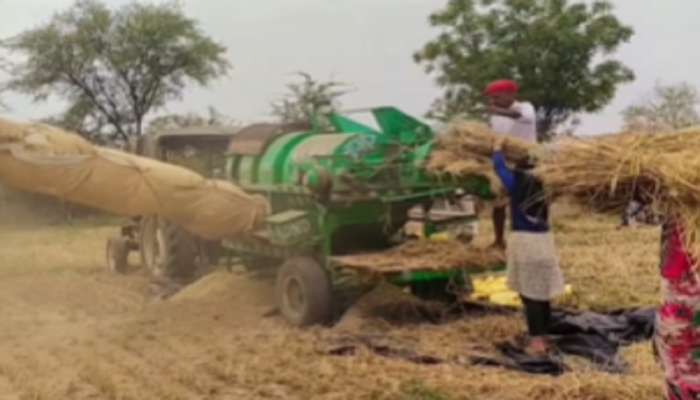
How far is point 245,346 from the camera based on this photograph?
8359mm

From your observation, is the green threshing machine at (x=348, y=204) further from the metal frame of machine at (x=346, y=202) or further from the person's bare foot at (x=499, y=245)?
the person's bare foot at (x=499, y=245)

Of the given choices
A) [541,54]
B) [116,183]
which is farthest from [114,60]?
[116,183]

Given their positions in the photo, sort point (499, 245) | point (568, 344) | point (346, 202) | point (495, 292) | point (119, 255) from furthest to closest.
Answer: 1. point (119, 255)
2. point (495, 292)
3. point (499, 245)
4. point (346, 202)
5. point (568, 344)

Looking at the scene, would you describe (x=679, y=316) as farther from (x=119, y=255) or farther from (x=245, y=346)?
(x=119, y=255)

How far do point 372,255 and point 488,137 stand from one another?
5.84 ft

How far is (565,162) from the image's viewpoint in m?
5.12

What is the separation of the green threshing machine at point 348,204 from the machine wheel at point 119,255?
5263 mm

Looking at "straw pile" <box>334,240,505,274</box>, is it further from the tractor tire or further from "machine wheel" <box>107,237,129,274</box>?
"machine wheel" <box>107,237,129,274</box>

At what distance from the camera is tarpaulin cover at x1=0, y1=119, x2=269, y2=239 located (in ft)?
29.7

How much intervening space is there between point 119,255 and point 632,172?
36.7ft

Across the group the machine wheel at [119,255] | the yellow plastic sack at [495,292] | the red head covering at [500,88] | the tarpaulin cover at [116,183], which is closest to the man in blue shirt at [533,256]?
the red head covering at [500,88]

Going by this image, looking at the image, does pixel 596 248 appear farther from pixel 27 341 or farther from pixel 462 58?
pixel 462 58

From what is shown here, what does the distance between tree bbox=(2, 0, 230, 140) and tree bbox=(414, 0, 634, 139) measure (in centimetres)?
1134

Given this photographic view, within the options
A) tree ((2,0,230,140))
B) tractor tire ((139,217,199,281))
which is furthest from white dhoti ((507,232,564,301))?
tree ((2,0,230,140))
